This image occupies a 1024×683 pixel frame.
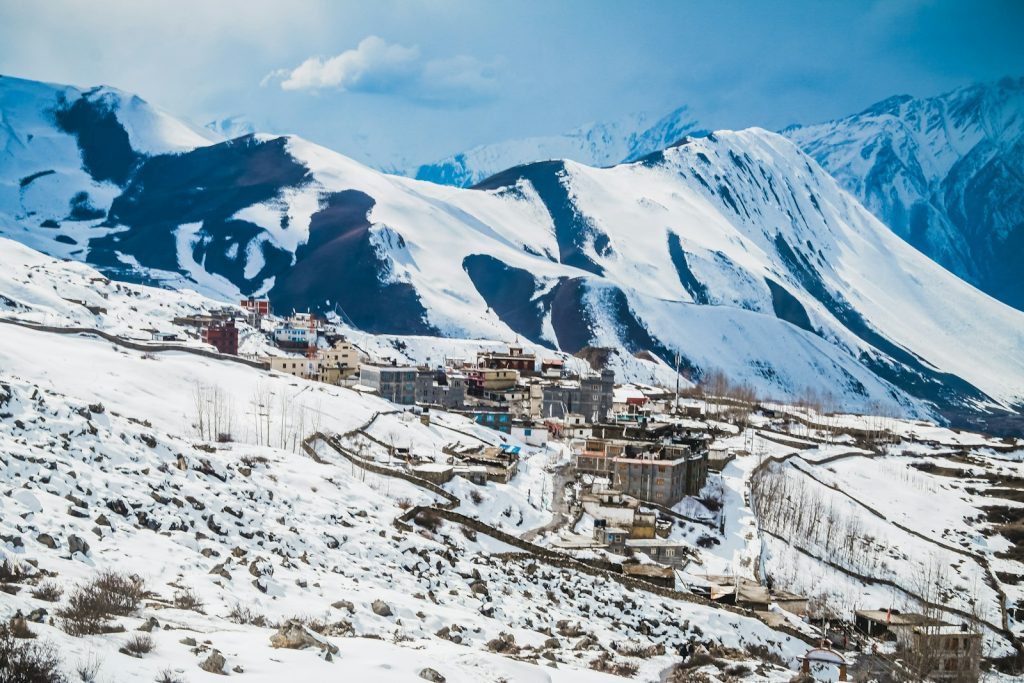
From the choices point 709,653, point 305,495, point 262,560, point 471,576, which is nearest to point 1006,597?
point 709,653

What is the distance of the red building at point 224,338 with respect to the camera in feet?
268

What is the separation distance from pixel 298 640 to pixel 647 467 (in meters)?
35.7

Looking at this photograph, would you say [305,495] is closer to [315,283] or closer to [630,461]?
[630,461]

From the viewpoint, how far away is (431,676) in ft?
48.3

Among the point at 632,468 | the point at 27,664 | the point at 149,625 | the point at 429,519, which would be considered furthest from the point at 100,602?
the point at 632,468

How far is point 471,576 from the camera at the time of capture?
84.0ft

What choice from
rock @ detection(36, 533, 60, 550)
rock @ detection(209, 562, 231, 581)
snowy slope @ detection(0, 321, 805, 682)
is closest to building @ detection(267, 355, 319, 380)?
snowy slope @ detection(0, 321, 805, 682)

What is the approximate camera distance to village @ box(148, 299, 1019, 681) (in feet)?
109

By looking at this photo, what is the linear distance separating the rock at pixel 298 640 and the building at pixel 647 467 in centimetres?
3426

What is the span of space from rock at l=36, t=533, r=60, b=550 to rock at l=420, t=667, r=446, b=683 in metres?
7.76

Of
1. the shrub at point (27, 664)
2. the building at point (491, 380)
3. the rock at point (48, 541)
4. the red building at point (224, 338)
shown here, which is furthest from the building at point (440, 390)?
the shrub at point (27, 664)

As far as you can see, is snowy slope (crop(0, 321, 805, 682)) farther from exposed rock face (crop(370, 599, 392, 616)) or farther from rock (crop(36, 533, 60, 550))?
exposed rock face (crop(370, 599, 392, 616))

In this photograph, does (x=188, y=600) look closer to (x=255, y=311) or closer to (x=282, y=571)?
(x=282, y=571)

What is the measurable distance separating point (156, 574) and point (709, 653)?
13.1 m
